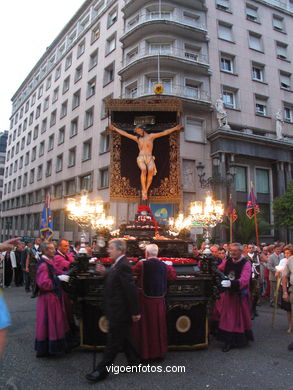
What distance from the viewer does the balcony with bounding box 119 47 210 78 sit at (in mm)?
20875

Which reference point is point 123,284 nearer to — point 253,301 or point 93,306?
point 93,306

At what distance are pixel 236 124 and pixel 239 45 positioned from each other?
8.15 m

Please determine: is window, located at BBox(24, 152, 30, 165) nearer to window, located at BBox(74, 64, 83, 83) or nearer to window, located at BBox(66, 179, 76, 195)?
window, located at BBox(66, 179, 76, 195)

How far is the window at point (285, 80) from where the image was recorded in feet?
86.8

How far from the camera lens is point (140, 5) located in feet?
74.9

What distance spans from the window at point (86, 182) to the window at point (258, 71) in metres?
18.1

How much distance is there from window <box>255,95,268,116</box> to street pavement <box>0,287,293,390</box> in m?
23.1

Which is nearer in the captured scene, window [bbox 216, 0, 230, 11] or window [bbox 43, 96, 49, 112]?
window [bbox 216, 0, 230, 11]

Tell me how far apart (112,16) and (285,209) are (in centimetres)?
2404

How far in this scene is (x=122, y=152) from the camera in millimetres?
11039

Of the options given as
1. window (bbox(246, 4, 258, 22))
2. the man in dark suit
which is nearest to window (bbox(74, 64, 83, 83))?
window (bbox(246, 4, 258, 22))

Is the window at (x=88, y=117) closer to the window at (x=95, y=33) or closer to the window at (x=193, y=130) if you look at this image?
the window at (x=95, y=33)

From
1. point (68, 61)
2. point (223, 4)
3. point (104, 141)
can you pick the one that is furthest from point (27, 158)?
point (223, 4)

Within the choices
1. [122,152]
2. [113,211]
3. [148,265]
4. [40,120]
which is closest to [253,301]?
[148,265]
